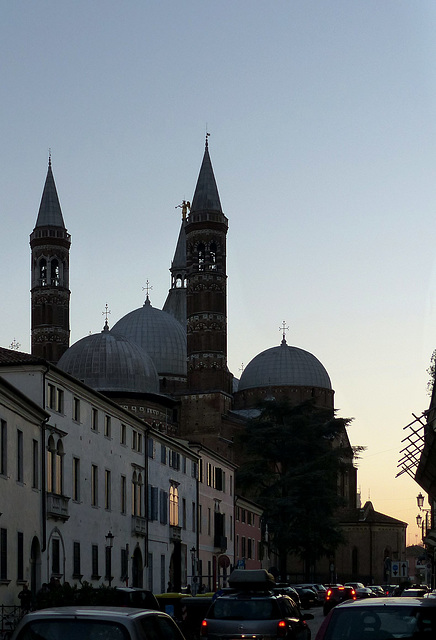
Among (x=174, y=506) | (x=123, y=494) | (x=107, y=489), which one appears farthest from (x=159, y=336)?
(x=107, y=489)

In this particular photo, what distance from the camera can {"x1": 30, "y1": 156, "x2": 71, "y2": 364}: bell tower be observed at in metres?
95.1

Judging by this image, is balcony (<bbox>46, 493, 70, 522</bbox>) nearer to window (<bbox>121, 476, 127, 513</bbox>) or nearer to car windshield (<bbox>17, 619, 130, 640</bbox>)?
window (<bbox>121, 476, 127, 513</bbox>)

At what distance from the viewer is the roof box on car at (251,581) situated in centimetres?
2798

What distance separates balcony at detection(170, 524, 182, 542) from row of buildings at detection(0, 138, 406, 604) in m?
0.17

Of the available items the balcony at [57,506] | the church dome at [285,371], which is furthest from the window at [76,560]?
the church dome at [285,371]

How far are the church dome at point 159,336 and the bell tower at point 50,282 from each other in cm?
612

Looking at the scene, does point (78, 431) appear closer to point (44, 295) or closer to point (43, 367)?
point (43, 367)

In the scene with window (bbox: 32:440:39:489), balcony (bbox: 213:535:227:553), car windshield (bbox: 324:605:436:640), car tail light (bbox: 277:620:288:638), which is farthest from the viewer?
balcony (bbox: 213:535:227:553)

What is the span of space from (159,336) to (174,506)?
46.3 m

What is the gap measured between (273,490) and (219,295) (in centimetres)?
2528

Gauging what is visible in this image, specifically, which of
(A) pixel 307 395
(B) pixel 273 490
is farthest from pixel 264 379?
(B) pixel 273 490

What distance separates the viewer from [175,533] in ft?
176

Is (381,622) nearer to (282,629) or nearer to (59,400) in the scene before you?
(282,629)

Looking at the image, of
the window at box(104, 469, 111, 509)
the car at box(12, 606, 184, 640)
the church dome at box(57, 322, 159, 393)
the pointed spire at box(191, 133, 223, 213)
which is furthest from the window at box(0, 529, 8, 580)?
the pointed spire at box(191, 133, 223, 213)
